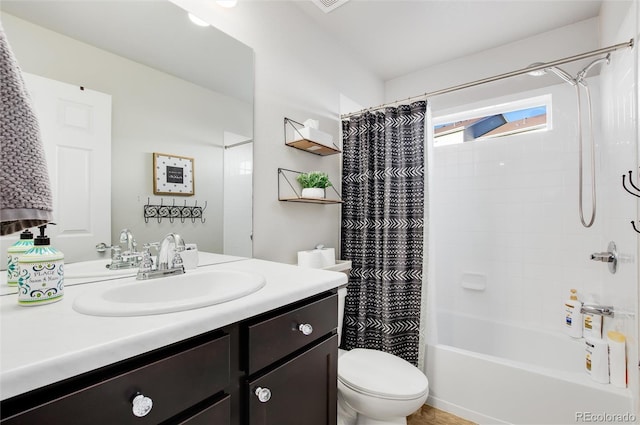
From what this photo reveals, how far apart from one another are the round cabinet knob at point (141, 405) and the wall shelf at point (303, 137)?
4.59 feet

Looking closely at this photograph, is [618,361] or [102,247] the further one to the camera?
[618,361]

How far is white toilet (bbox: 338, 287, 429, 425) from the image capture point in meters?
1.27

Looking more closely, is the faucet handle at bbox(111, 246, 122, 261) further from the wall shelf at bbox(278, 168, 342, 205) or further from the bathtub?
the bathtub

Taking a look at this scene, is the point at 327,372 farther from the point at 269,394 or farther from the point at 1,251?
the point at 1,251

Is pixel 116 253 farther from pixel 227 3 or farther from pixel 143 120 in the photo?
pixel 227 3

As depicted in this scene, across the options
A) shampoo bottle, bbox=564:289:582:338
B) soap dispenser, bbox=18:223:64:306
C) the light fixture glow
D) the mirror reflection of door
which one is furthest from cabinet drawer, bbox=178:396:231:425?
shampoo bottle, bbox=564:289:582:338

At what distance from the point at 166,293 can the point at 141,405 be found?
51 centimetres

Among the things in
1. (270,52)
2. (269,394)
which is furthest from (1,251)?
(270,52)

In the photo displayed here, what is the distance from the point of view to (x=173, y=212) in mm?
1214

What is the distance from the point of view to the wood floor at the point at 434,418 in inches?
65.1

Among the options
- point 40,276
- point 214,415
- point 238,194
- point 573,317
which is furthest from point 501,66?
point 40,276

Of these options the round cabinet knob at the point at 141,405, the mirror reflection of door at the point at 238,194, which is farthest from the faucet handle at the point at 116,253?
the round cabinet knob at the point at 141,405

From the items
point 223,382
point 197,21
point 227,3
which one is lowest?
point 223,382

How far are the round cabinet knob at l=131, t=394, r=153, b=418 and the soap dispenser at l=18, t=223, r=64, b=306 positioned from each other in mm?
402
